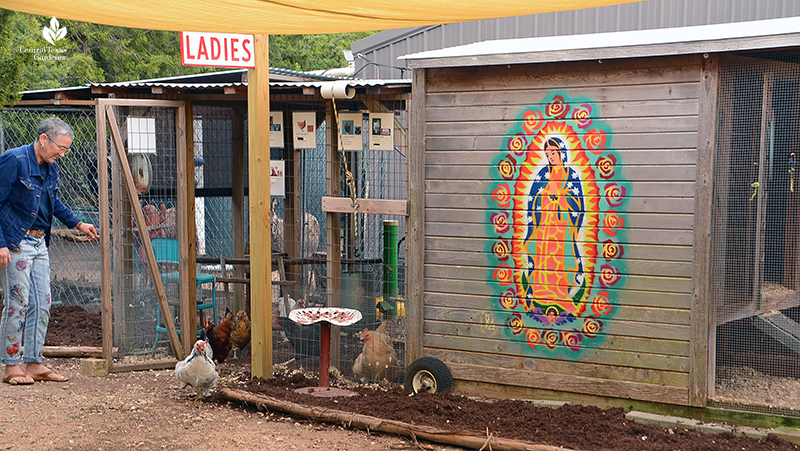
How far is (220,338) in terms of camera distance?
6344 millimetres

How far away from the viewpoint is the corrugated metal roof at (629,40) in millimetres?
4551

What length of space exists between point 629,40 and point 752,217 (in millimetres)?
1522

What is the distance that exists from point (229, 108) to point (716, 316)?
17.2 ft

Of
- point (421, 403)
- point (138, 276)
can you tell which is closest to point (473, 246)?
point (421, 403)

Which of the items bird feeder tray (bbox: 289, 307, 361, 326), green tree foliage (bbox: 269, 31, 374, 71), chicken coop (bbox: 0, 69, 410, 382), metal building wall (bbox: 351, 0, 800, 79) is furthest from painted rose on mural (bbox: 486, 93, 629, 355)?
green tree foliage (bbox: 269, 31, 374, 71)

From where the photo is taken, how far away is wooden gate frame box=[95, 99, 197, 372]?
6.00 metres

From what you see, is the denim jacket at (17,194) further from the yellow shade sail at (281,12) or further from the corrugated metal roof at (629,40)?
the corrugated metal roof at (629,40)

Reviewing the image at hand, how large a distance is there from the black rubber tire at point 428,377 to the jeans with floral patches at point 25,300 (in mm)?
2945

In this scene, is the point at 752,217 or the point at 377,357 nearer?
the point at 752,217

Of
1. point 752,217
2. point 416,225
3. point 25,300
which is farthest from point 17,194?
point 752,217

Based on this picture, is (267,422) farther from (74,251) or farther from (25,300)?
(74,251)

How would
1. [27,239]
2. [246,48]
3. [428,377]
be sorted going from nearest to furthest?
[246,48] → [27,239] → [428,377]

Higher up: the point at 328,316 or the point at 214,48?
the point at 214,48

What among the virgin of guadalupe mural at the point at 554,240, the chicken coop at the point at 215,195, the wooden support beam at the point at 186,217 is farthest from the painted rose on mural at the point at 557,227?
the wooden support beam at the point at 186,217
